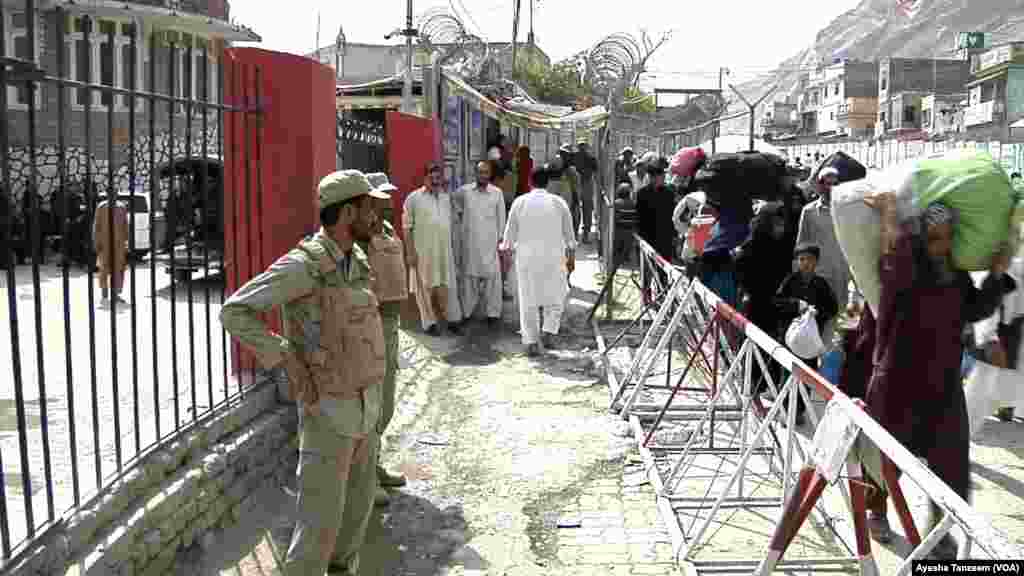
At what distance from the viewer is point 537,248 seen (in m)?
8.34

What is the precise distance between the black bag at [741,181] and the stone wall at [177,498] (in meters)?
3.49

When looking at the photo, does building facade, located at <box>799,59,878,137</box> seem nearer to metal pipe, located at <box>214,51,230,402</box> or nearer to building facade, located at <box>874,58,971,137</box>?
building facade, located at <box>874,58,971,137</box>

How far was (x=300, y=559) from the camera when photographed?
3289mm

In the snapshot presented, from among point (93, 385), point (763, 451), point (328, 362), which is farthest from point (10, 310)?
point (763, 451)

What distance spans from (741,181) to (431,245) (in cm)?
308

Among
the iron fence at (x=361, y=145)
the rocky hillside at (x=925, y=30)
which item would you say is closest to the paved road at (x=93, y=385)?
the iron fence at (x=361, y=145)

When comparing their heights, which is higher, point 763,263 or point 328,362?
point 763,263

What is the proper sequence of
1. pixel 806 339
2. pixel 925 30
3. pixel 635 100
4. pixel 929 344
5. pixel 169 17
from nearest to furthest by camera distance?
pixel 929 344
pixel 806 339
pixel 635 100
pixel 169 17
pixel 925 30

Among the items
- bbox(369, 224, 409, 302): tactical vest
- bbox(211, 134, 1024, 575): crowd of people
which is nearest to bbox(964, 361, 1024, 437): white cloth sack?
bbox(211, 134, 1024, 575): crowd of people

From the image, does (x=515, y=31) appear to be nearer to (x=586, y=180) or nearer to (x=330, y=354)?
(x=586, y=180)

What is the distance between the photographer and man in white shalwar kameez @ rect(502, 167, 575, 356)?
831 centimetres

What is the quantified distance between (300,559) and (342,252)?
1087 mm

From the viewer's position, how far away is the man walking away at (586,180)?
48.0 ft

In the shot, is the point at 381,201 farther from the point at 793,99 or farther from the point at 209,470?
the point at 793,99
